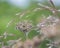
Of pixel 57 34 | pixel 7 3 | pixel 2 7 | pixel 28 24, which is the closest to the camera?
pixel 57 34

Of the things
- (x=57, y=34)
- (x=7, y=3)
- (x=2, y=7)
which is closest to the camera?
(x=57, y=34)

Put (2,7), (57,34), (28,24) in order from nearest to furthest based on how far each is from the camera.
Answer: (57,34) < (28,24) < (2,7)

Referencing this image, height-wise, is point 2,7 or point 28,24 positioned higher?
point 2,7

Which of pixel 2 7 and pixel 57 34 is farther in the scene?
pixel 2 7

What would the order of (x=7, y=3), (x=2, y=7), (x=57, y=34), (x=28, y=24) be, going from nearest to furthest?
(x=57, y=34) < (x=28, y=24) < (x=2, y=7) < (x=7, y=3)

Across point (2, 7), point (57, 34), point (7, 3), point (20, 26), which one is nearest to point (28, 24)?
point (20, 26)

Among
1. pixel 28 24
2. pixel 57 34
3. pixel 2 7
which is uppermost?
pixel 2 7

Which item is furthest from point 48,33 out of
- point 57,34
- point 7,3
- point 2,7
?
point 7,3

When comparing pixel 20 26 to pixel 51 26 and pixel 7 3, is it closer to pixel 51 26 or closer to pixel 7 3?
pixel 51 26

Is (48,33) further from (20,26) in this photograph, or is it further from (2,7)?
(2,7)
